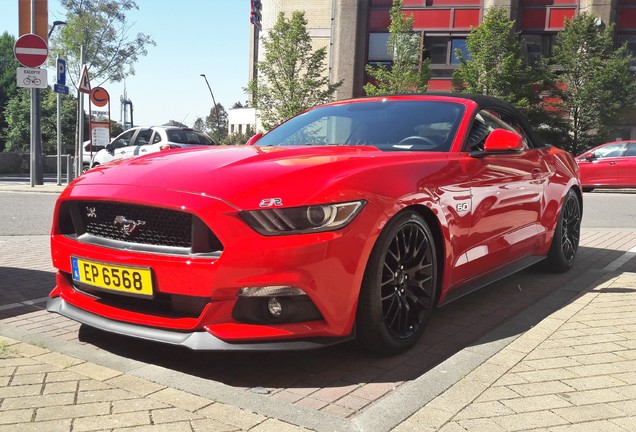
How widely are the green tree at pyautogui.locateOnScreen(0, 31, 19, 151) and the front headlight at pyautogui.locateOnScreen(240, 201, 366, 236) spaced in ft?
159

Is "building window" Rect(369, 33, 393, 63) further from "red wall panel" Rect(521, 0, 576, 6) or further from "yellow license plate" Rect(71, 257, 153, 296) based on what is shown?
"yellow license plate" Rect(71, 257, 153, 296)

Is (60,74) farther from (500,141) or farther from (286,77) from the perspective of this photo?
(500,141)

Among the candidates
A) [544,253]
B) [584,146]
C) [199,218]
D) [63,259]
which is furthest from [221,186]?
[584,146]

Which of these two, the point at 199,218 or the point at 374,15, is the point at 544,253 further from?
the point at 374,15

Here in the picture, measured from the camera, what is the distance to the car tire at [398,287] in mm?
2996

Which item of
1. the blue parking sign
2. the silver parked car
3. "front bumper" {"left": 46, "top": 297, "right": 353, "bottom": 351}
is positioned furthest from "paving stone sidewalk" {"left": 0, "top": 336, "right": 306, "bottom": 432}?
the blue parking sign

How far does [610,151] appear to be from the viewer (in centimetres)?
1752

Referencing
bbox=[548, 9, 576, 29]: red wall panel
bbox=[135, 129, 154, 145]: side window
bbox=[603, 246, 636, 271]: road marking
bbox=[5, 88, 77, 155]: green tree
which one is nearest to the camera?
bbox=[603, 246, 636, 271]: road marking

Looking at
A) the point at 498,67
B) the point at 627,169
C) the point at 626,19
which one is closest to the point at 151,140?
the point at 627,169

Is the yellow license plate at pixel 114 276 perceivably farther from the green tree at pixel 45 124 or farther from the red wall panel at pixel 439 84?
the green tree at pixel 45 124

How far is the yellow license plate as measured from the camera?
283 cm

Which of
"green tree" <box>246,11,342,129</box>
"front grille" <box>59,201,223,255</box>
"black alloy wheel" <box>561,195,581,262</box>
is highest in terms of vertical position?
"green tree" <box>246,11,342,129</box>

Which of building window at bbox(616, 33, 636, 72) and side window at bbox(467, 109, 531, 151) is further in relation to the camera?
building window at bbox(616, 33, 636, 72)

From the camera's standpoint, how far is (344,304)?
2.86 metres
